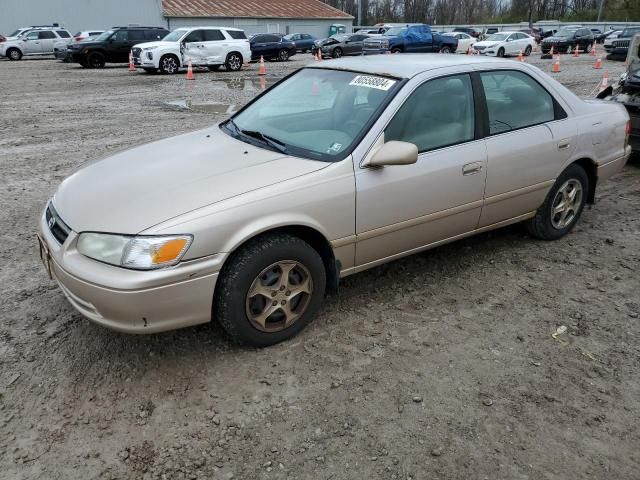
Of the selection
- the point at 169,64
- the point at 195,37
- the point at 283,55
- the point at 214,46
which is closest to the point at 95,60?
the point at 169,64

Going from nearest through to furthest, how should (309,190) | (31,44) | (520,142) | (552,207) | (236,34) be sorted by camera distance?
(309,190), (520,142), (552,207), (236,34), (31,44)

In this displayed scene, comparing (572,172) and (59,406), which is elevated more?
(572,172)

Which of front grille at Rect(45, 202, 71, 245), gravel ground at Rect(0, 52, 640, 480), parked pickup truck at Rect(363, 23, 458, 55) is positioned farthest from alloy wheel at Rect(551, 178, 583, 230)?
parked pickup truck at Rect(363, 23, 458, 55)

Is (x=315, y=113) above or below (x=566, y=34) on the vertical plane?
above

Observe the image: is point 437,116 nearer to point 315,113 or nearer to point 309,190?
point 315,113

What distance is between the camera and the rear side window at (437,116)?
11.4 ft

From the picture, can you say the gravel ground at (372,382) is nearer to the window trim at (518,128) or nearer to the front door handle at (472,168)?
the front door handle at (472,168)

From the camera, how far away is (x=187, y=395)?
2.83 m

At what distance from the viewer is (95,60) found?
74.0 feet

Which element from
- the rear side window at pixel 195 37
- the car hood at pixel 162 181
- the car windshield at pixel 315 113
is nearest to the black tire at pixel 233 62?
the rear side window at pixel 195 37

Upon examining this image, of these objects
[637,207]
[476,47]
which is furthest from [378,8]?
[637,207]

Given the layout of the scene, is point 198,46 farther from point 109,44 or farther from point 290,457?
point 290,457

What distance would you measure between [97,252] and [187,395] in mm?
876

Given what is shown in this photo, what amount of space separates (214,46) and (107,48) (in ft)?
17.7
